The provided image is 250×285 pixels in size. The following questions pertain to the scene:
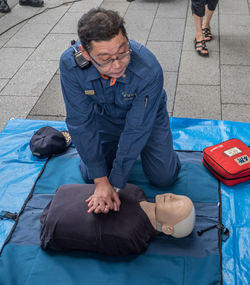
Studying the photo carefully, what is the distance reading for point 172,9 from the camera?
4742 mm

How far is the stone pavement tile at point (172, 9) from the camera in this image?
459 cm

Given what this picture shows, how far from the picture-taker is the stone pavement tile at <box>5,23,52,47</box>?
417 centimetres

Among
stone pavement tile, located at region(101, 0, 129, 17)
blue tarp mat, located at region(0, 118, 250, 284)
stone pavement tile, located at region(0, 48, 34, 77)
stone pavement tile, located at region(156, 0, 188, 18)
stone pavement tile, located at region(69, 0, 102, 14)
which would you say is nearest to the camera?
blue tarp mat, located at region(0, 118, 250, 284)

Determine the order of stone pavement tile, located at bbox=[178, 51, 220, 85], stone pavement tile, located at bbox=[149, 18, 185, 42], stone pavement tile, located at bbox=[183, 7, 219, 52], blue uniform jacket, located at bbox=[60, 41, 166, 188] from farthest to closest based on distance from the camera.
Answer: stone pavement tile, located at bbox=[149, 18, 185, 42]
stone pavement tile, located at bbox=[183, 7, 219, 52]
stone pavement tile, located at bbox=[178, 51, 220, 85]
blue uniform jacket, located at bbox=[60, 41, 166, 188]

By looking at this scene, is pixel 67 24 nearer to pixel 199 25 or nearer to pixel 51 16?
pixel 51 16

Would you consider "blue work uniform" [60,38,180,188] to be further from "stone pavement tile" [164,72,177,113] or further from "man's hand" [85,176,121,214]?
"stone pavement tile" [164,72,177,113]

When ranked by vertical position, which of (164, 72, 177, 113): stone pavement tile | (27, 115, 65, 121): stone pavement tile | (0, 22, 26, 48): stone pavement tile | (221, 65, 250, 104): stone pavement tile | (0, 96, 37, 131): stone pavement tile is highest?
(0, 22, 26, 48): stone pavement tile

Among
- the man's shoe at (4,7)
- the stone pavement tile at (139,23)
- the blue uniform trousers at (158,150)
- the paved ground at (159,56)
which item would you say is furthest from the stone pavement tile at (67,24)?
the blue uniform trousers at (158,150)

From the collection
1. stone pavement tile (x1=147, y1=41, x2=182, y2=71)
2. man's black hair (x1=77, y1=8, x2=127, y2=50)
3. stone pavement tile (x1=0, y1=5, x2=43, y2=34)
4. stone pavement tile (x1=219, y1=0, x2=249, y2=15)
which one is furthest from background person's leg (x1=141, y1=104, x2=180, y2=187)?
stone pavement tile (x1=0, y1=5, x2=43, y2=34)

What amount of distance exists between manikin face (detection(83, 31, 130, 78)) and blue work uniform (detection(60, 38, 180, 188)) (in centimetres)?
21

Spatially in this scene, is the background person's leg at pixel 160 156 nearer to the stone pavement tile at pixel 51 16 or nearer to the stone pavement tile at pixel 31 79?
the stone pavement tile at pixel 31 79

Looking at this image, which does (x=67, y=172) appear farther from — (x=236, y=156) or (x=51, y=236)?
(x=236, y=156)

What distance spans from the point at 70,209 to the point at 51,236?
0.17m

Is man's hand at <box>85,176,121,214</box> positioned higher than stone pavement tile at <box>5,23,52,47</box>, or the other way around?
man's hand at <box>85,176,121,214</box>
